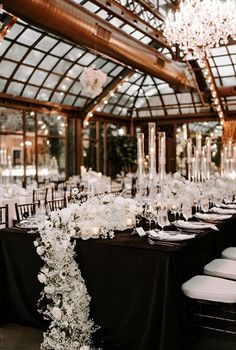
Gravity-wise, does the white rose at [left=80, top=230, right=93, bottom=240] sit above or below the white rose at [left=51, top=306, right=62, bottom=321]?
above

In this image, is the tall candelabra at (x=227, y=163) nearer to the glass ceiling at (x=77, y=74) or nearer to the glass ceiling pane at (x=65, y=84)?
the glass ceiling at (x=77, y=74)

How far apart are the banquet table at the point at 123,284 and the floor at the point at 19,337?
69mm

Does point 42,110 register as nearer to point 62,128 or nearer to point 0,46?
point 62,128

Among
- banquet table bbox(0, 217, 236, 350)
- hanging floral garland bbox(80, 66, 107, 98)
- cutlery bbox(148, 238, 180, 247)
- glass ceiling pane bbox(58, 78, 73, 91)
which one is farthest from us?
glass ceiling pane bbox(58, 78, 73, 91)

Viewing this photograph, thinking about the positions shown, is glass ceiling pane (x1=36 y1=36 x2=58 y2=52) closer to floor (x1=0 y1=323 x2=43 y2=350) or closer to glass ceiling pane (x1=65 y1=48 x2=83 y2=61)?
glass ceiling pane (x1=65 y1=48 x2=83 y2=61)

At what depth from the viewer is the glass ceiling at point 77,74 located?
1084 cm

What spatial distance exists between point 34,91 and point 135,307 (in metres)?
9.96

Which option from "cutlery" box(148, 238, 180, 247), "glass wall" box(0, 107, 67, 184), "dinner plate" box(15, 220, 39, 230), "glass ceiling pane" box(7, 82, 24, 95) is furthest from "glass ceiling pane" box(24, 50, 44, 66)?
"cutlery" box(148, 238, 180, 247)

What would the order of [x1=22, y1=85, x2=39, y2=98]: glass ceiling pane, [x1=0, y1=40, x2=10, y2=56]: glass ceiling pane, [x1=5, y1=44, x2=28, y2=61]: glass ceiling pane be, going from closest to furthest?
[x1=0, y1=40, x2=10, y2=56]: glass ceiling pane, [x1=5, y1=44, x2=28, y2=61]: glass ceiling pane, [x1=22, y1=85, x2=39, y2=98]: glass ceiling pane

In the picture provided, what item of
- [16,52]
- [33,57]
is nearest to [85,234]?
[16,52]

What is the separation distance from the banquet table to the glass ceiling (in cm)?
678

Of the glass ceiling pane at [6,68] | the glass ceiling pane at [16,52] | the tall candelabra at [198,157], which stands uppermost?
the glass ceiling pane at [16,52]

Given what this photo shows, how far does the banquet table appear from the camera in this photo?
3211 mm

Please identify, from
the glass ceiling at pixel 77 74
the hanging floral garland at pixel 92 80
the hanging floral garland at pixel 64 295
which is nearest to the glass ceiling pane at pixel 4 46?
the glass ceiling at pixel 77 74
